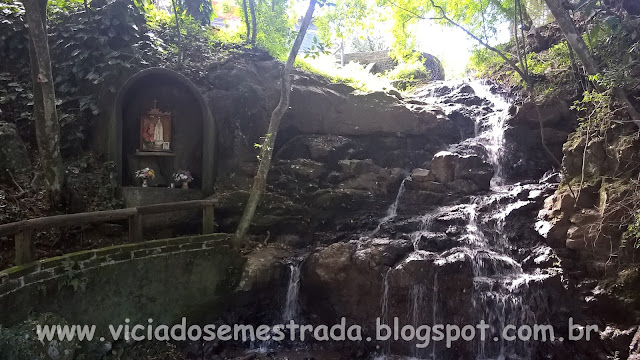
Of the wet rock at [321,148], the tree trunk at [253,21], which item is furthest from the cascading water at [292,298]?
the tree trunk at [253,21]

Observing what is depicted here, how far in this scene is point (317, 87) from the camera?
11734 millimetres

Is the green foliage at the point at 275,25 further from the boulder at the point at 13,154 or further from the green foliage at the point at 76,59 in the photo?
the boulder at the point at 13,154

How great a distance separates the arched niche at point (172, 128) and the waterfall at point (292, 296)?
9.52 ft

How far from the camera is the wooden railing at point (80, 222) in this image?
5102 millimetres

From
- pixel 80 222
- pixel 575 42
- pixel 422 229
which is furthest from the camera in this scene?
pixel 422 229

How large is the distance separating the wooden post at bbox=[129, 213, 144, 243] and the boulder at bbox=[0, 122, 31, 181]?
2849mm

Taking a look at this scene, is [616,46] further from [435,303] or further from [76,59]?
[76,59]

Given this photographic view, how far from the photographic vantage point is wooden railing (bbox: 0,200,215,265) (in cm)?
510

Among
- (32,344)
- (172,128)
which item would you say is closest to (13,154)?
(172,128)

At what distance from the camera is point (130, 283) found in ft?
20.7

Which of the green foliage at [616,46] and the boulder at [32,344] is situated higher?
the green foliage at [616,46]

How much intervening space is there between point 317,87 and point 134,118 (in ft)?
17.2

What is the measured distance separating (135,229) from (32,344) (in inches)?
89.1

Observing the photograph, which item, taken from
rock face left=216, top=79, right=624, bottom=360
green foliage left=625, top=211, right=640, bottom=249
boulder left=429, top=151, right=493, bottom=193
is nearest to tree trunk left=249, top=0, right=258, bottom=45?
rock face left=216, top=79, right=624, bottom=360
